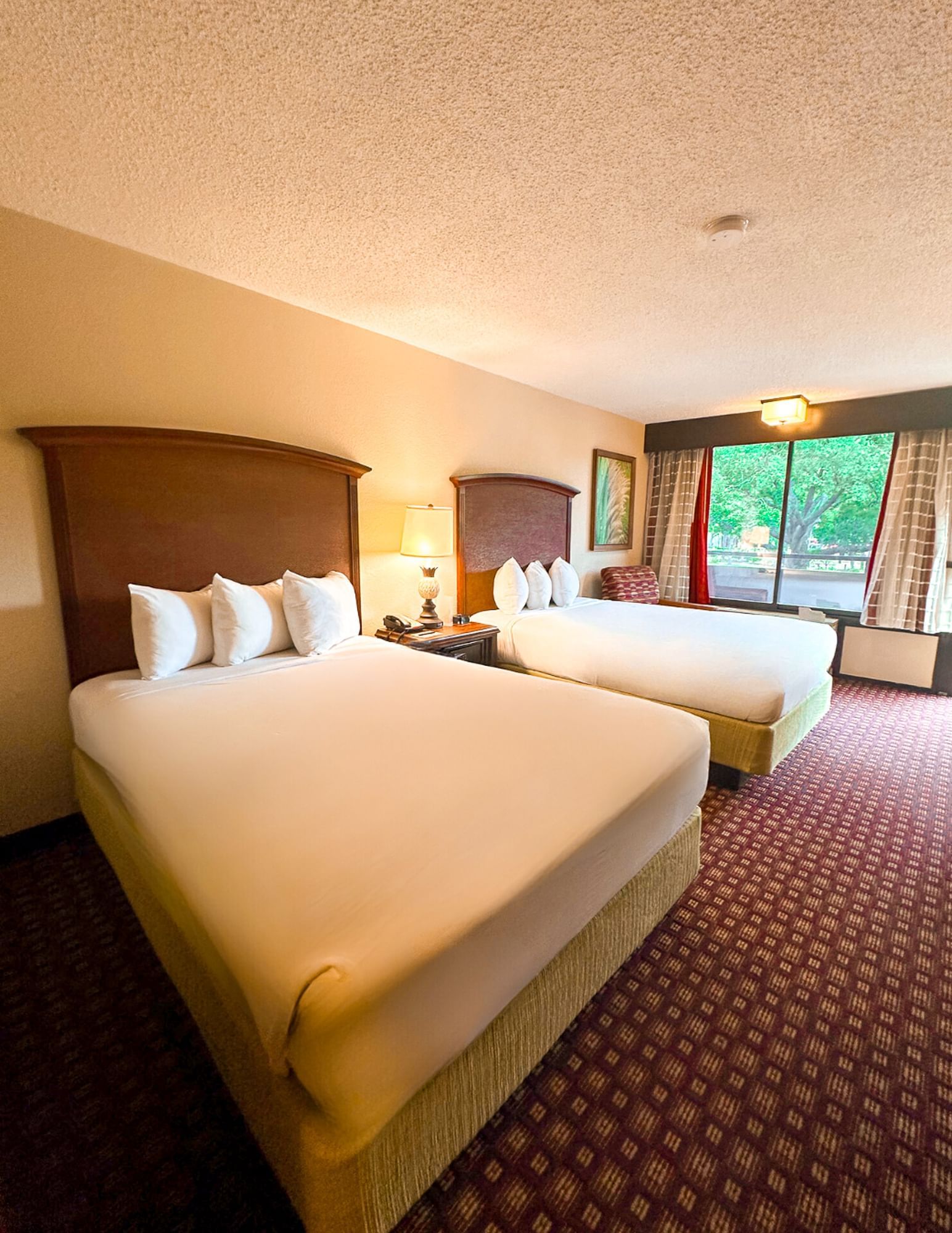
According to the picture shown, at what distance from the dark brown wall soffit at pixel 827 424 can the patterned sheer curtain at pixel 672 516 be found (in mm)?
190

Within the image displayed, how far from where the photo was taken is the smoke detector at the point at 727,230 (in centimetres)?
198

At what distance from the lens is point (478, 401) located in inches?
158

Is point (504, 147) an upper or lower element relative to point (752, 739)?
upper

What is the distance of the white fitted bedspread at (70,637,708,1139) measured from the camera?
0.87 metres

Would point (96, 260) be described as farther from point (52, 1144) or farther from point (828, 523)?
point (828, 523)

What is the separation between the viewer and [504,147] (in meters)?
1.62

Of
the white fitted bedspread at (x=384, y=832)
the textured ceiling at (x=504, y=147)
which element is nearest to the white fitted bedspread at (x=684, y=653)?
the white fitted bedspread at (x=384, y=832)

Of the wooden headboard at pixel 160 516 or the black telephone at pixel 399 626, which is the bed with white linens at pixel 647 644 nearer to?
the black telephone at pixel 399 626

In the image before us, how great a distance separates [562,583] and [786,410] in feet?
8.19

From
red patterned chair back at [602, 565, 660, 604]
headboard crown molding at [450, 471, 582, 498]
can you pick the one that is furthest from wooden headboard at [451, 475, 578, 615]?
red patterned chair back at [602, 565, 660, 604]

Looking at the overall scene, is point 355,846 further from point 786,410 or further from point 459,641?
point 786,410

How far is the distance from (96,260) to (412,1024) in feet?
9.53

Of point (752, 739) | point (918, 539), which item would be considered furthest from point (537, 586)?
point (918, 539)

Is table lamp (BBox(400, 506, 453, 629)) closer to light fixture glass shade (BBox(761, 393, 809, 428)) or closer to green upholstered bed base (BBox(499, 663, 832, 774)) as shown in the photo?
green upholstered bed base (BBox(499, 663, 832, 774))
